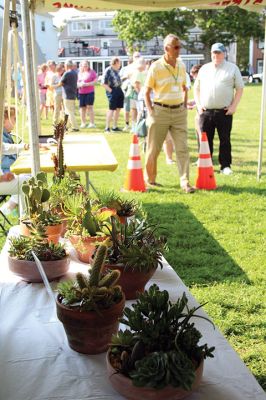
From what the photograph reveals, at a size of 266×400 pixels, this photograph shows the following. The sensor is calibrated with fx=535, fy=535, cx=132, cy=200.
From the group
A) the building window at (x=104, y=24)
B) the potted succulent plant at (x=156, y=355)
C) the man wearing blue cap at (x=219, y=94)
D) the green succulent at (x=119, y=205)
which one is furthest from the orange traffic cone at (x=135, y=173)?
the building window at (x=104, y=24)

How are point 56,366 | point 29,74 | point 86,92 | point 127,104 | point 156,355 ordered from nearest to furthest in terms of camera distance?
point 156,355, point 56,366, point 29,74, point 127,104, point 86,92

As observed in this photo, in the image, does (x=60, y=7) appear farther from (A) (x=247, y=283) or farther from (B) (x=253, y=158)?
(B) (x=253, y=158)

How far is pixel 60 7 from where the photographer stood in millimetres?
5484

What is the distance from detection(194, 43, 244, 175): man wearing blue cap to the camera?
7.11 metres

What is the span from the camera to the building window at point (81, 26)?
239ft

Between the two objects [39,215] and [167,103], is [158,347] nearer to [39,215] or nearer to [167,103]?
[39,215]

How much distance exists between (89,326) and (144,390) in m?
0.33

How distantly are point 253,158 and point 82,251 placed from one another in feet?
23.5

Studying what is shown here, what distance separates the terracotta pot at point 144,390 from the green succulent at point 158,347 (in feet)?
0.06

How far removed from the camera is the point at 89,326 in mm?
1590

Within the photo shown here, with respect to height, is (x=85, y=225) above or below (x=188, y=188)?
above

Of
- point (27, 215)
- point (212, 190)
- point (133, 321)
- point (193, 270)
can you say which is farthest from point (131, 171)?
point (133, 321)

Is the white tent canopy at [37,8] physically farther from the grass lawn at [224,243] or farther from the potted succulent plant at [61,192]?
the grass lawn at [224,243]

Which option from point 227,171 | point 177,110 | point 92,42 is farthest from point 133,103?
point 92,42
